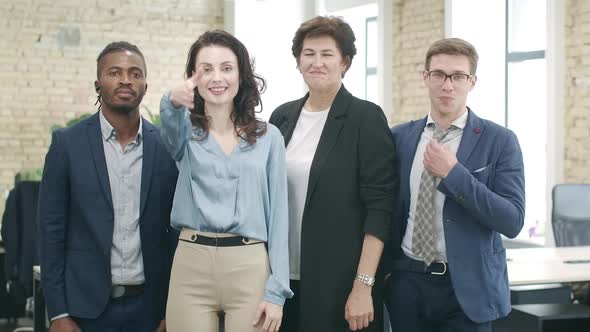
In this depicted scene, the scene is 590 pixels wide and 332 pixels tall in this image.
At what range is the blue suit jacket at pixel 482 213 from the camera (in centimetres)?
251

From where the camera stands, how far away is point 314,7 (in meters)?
10.5

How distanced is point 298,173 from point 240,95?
33 cm

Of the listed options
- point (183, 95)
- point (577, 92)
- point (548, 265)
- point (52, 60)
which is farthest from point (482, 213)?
point (52, 60)

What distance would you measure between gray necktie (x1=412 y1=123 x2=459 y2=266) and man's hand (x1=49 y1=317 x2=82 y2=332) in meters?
1.10

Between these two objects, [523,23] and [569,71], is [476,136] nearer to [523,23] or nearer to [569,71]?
[569,71]

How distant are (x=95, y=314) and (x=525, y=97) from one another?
658 cm

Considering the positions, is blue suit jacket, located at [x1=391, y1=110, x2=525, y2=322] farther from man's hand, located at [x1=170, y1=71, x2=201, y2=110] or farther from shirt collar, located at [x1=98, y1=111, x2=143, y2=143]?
shirt collar, located at [x1=98, y1=111, x2=143, y2=143]

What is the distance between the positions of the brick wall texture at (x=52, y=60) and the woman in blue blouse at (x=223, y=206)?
815cm

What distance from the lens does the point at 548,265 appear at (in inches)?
173

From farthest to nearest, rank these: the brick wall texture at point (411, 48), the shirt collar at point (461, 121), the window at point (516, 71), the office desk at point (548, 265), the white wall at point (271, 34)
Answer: the white wall at point (271, 34) → the brick wall texture at point (411, 48) → the window at point (516, 71) → the office desk at point (548, 265) → the shirt collar at point (461, 121)

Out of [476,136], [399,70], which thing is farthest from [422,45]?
[476,136]

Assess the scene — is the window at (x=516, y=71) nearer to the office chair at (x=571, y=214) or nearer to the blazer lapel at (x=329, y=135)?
the office chair at (x=571, y=214)

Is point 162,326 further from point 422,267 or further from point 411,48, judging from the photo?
point 411,48

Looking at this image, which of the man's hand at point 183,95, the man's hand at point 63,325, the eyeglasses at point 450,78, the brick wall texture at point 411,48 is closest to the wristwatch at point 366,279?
the eyeglasses at point 450,78
